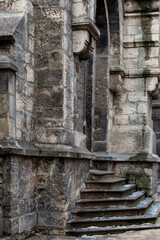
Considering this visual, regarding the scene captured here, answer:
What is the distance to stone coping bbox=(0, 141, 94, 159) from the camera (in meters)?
4.77

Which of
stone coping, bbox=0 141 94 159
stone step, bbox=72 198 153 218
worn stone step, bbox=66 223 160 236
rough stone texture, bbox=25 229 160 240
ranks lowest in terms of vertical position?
rough stone texture, bbox=25 229 160 240

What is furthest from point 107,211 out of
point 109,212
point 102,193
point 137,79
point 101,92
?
point 137,79

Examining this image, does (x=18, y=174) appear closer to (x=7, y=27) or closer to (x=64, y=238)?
(x=64, y=238)

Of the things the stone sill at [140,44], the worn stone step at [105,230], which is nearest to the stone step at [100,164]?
the worn stone step at [105,230]

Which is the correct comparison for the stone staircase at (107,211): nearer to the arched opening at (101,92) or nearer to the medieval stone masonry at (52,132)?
the medieval stone masonry at (52,132)

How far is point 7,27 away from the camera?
5.14 m

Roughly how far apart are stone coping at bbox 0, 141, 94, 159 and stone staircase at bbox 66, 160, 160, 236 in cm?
80

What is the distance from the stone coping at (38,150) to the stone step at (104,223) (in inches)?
35.4

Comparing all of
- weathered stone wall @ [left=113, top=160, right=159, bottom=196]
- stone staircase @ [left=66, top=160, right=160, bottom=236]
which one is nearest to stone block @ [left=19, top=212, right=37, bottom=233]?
stone staircase @ [left=66, top=160, right=160, bottom=236]

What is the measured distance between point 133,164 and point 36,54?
3577 mm

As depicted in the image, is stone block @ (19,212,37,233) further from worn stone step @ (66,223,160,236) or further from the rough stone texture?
worn stone step @ (66,223,160,236)

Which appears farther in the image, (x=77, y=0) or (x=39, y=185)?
(x=77, y=0)

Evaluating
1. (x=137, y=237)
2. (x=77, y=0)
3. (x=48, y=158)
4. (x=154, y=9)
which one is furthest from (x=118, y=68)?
(x=137, y=237)

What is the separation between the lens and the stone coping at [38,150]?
4766mm
